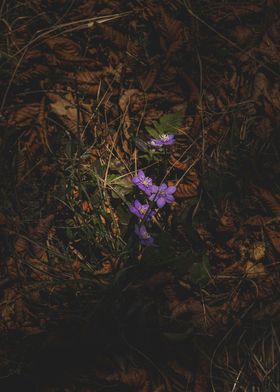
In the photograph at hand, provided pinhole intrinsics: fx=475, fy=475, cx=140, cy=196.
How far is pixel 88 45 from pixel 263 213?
1126 millimetres

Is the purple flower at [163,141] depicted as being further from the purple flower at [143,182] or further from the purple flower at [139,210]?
the purple flower at [139,210]

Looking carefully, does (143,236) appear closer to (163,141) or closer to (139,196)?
(139,196)

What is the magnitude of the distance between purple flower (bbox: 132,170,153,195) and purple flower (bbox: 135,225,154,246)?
16cm

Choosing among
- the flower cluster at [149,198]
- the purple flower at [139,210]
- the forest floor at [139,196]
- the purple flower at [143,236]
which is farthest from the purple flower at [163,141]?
the purple flower at [143,236]

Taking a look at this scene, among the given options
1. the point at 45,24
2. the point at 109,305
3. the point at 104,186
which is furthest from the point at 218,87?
the point at 109,305

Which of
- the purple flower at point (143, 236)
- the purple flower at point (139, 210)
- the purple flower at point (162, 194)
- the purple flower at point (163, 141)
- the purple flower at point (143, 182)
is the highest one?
the purple flower at point (163, 141)

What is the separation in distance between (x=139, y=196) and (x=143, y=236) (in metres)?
0.23

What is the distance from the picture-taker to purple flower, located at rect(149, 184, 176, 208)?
190 centimetres

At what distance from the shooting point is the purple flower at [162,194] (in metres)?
1.90

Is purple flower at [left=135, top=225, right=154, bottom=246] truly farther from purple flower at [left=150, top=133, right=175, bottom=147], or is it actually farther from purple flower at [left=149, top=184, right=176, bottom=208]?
purple flower at [left=150, top=133, right=175, bottom=147]

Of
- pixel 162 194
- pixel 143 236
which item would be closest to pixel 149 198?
pixel 162 194

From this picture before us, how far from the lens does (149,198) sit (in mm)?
1923

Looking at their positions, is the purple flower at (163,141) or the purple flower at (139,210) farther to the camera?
the purple flower at (163,141)

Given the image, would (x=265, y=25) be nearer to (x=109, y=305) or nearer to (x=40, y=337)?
(x=109, y=305)
